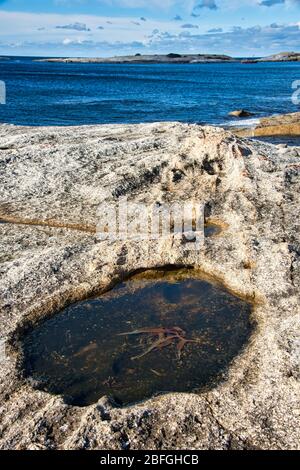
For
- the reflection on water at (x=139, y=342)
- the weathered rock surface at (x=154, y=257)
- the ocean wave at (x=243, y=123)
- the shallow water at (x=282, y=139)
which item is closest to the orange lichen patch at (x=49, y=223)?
the weathered rock surface at (x=154, y=257)

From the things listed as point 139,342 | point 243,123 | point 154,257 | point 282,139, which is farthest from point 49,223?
point 243,123

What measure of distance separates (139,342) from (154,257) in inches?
184

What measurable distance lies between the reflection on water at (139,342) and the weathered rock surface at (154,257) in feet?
1.61

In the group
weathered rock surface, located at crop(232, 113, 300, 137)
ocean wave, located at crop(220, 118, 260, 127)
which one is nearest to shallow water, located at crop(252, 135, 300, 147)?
weathered rock surface, located at crop(232, 113, 300, 137)

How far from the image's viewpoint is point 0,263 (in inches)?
659

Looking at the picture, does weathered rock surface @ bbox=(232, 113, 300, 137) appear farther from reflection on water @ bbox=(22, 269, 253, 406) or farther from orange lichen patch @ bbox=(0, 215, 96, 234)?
reflection on water @ bbox=(22, 269, 253, 406)

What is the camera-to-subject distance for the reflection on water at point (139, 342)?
1160 cm

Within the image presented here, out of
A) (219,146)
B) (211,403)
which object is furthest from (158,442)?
(219,146)

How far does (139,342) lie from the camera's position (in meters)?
13.1

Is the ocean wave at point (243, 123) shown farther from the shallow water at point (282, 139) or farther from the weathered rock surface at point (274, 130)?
the shallow water at point (282, 139)

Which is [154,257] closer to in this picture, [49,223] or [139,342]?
[139,342]

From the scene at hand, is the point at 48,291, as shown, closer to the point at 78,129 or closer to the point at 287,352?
the point at 287,352

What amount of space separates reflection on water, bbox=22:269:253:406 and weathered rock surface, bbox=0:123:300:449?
1.61ft

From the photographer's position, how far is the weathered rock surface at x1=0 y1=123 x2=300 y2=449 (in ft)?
33.0
